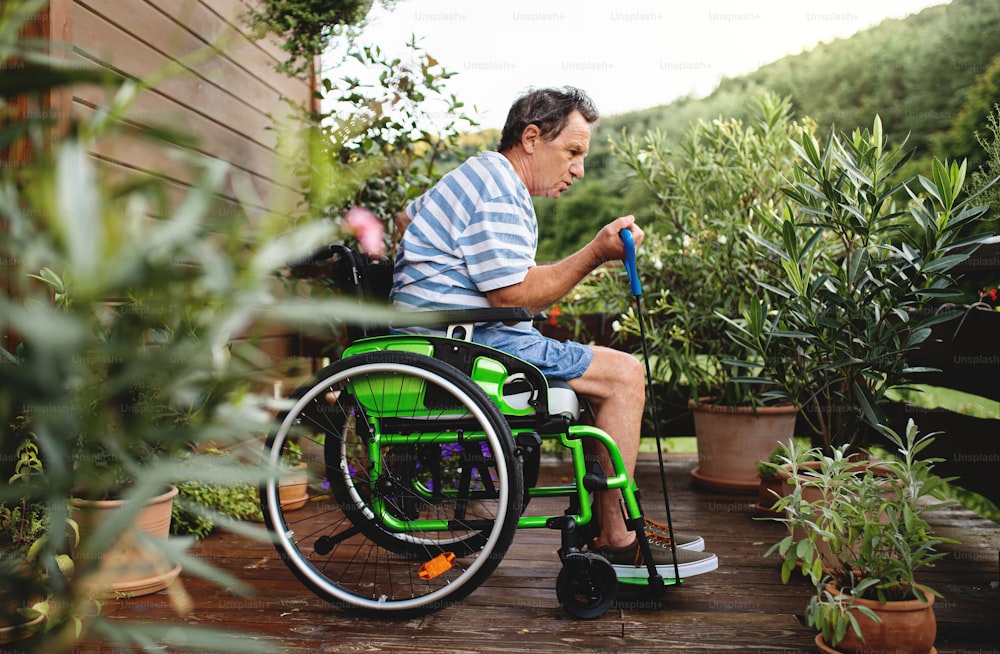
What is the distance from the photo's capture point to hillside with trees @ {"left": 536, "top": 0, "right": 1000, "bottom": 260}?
910 centimetres

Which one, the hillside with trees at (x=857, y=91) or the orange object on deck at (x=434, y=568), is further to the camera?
the hillside with trees at (x=857, y=91)

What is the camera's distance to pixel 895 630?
1388 millimetres

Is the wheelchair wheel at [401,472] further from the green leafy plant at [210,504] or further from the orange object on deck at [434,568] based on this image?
the green leafy plant at [210,504]

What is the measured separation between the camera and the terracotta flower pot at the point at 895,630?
139cm

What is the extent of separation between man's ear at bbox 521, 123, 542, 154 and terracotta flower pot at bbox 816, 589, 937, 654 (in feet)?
4.23

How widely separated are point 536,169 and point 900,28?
11.1m

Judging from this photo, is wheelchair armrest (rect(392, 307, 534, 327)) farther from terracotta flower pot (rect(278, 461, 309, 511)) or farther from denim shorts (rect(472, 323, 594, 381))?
terracotta flower pot (rect(278, 461, 309, 511))

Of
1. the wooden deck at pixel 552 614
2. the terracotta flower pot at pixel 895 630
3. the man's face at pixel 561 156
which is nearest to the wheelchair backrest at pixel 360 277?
the man's face at pixel 561 156

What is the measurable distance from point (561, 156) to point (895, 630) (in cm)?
131

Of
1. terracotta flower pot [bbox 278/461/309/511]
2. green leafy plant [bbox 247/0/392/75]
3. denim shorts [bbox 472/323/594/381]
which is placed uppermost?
green leafy plant [bbox 247/0/392/75]

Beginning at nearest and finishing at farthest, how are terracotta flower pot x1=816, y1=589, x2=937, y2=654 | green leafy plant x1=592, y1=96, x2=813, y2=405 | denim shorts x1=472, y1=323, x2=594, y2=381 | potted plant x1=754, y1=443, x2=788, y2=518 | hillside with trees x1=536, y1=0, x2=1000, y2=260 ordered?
terracotta flower pot x1=816, y1=589, x2=937, y2=654, denim shorts x1=472, y1=323, x2=594, y2=381, potted plant x1=754, y1=443, x2=788, y2=518, green leafy plant x1=592, y1=96, x2=813, y2=405, hillside with trees x1=536, y1=0, x2=1000, y2=260

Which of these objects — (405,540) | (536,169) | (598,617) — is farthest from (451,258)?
(598,617)

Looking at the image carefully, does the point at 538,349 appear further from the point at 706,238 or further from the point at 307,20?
the point at 307,20

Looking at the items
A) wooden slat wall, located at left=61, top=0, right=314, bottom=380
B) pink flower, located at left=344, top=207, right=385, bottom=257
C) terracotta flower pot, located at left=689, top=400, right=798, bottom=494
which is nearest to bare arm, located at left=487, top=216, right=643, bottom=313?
wooden slat wall, located at left=61, top=0, right=314, bottom=380
